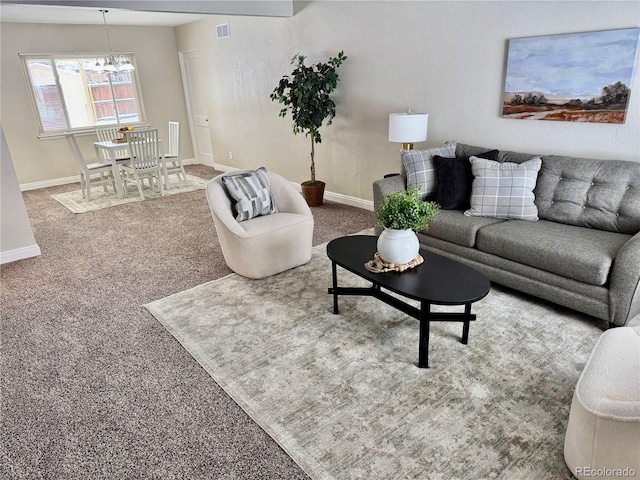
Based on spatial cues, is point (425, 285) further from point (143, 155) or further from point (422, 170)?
point (143, 155)

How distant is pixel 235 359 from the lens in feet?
7.91

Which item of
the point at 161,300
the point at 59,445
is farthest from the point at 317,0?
the point at 59,445

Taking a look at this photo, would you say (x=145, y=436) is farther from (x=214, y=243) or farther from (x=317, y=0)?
(x=317, y=0)

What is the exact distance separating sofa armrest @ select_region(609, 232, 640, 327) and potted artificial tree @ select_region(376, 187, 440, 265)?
111cm

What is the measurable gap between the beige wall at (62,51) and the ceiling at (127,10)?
0.74 feet

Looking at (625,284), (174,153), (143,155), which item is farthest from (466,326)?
(174,153)

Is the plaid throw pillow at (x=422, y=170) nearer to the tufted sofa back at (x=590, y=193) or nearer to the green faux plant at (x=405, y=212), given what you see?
the tufted sofa back at (x=590, y=193)

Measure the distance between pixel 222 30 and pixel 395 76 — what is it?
11.7ft

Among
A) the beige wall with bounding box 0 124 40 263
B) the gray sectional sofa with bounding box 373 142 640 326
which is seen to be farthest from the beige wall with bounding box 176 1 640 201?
the beige wall with bounding box 0 124 40 263

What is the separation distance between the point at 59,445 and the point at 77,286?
6.10 feet

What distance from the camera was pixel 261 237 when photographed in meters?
3.22

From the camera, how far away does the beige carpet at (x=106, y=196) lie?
571 cm

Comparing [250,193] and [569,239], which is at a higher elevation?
[250,193]

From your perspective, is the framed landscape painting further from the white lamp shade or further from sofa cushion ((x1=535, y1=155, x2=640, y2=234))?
the white lamp shade
